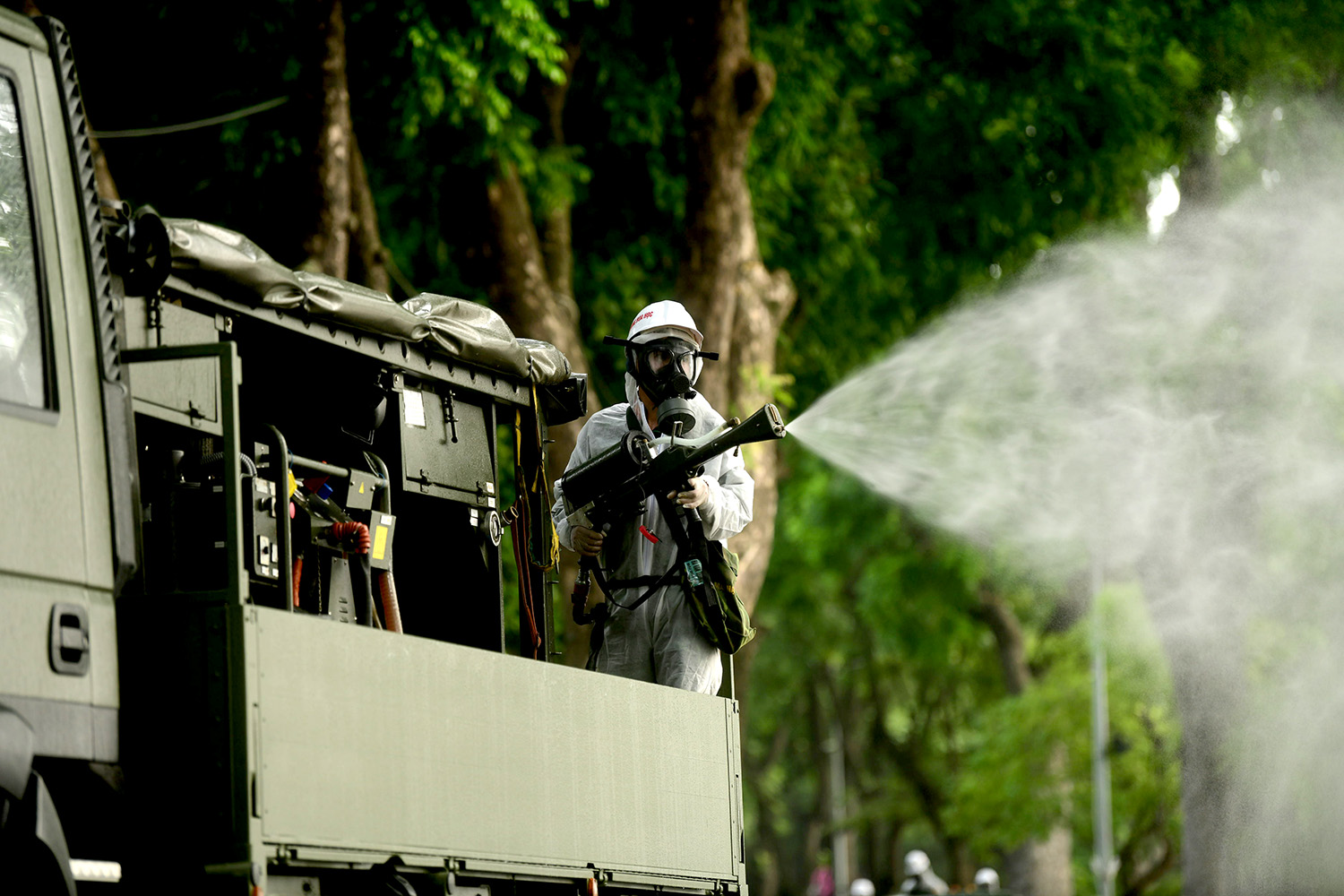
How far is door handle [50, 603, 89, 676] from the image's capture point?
4.31 m

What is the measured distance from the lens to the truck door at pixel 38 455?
13.8ft

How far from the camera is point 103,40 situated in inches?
505

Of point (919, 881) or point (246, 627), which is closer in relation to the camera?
point (246, 627)

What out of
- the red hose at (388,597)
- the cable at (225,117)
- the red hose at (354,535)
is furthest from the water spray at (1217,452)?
the red hose at (354,535)

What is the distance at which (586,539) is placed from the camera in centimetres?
703

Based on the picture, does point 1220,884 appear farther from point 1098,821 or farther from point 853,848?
point 853,848

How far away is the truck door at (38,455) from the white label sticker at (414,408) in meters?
2.12

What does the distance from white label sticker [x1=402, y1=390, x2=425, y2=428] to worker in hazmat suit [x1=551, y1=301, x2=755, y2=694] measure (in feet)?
1.93

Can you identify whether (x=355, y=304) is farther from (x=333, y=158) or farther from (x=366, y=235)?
(x=366, y=235)

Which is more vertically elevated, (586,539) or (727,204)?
(727,204)

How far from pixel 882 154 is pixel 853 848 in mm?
39296

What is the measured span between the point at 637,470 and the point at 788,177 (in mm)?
10332

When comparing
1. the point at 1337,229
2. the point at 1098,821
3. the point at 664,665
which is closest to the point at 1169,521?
the point at 1337,229

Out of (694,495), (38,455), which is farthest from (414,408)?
(38,455)
